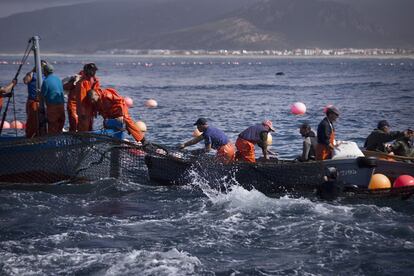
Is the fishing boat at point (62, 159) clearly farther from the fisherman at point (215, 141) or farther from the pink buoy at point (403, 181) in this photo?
the pink buoy at point (403, 181)

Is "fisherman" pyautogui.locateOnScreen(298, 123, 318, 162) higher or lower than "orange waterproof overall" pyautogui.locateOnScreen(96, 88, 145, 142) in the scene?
lower

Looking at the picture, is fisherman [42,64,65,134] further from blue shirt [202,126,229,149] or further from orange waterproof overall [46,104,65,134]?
blue shirt [202,126,229,149]

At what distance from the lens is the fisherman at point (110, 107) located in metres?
15.0

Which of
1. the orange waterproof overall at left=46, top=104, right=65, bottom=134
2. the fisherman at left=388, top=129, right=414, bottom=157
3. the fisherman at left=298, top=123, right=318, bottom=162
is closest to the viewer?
the orange waterproof overall at left=46, top=104, right=65, bottom=134

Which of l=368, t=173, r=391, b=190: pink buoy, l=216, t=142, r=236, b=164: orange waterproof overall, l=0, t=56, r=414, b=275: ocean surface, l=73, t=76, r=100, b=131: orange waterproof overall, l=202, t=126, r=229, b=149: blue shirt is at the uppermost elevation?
l=73, t=76, r=100, b=131: orange waterproof overall

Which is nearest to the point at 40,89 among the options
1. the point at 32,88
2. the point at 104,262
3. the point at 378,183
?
the point at 32,88

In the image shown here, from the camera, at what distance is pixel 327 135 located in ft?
47.6

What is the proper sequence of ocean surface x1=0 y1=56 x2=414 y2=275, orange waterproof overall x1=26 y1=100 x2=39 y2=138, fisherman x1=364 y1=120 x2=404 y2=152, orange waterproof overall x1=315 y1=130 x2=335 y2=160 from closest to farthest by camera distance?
1. ocean surface x1=0 y1=56 x2=414 y2=275
2. orange waterproof overall x1=315 y1=130 x2=335 y2=160
3. orange waterproof overall x1=26 y1=100 x2=39 y2=138
4. fisherman x1=364 y1=120 x2=404 y2=152

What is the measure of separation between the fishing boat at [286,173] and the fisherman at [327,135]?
20.1 inches

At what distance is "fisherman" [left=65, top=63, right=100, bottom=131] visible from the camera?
14.9 metres

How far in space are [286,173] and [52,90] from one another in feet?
17.4

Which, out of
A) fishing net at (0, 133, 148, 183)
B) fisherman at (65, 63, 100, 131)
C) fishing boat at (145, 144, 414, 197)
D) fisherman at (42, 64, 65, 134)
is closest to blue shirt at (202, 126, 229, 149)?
fishing boat at (145, 144, 414, 197)

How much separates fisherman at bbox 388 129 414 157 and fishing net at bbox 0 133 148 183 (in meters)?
5.85

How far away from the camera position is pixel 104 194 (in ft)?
49.3
